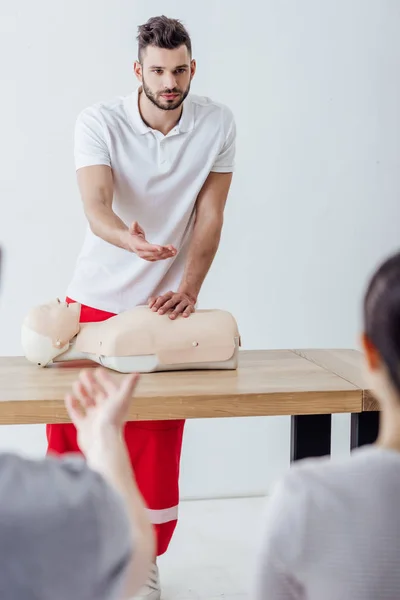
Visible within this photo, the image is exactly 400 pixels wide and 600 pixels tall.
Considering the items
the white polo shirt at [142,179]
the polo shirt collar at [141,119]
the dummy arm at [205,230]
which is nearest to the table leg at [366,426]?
the dummy arm at [205,230]

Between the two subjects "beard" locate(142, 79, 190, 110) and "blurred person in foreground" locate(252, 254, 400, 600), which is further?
"beard" locate(142, 79, 190, 110)

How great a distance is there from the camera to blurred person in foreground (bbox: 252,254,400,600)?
86cm

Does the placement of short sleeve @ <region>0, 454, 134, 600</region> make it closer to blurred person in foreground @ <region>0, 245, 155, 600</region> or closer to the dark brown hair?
blurred person in foreground @ <region>0, 245, 155, 600</region>

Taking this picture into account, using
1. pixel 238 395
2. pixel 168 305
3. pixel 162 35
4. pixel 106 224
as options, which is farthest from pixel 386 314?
pixel 162 35

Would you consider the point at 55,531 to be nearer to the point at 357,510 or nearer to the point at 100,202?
the point at 357,510

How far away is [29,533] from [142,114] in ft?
6.55

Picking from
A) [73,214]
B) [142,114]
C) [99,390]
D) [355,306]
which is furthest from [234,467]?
[99,390]

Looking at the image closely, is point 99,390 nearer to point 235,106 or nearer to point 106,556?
point 106,556

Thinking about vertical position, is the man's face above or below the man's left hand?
above

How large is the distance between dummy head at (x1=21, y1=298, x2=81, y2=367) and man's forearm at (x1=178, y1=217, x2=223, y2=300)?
1.36 ft

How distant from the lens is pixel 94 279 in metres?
2.59

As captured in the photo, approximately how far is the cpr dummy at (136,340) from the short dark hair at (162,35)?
82cm

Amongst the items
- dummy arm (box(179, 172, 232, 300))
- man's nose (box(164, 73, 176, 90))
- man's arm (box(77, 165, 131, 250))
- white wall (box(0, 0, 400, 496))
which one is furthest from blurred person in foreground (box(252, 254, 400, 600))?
white wall (box(0, 0, 400, 496))

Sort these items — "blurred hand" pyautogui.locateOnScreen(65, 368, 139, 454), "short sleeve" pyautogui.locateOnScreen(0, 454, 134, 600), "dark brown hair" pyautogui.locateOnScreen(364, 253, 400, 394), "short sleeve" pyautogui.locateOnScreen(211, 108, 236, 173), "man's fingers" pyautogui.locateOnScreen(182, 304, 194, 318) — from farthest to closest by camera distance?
"short sleeve" pyautogui.locateOnScreen(211, 108, 236, 173)
"man's fingers" pyautogui.locateOnScreen(182, 304, 194, 318)
"blurred hand" pyautogui.locateOnScreen(65, 368, 139, 454)
"dark brown hair" pyautogui.locateOnScreen(364, 253, 400, 394)
"short sleeve" pyautogui.locateOnScreen(0, 454, 134, 600)
